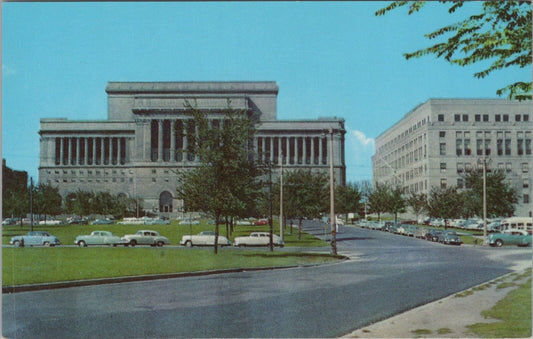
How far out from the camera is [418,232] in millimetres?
47594

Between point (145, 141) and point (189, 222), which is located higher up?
point (145, 141)

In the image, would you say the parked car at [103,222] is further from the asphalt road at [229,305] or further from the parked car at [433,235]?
the parked car at [433,235]

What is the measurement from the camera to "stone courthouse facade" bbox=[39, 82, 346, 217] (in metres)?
21.5

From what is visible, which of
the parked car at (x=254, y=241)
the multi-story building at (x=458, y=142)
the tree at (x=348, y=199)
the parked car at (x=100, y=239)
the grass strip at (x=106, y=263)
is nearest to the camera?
the grass strip at (x=106, y=263)

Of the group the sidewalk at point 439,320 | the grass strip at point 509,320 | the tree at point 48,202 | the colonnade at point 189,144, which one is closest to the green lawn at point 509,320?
the grass strip at point 509,320

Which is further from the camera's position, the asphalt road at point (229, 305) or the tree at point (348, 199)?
the tree at point (348, 199)

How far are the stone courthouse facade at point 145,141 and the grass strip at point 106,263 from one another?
10.4 feet

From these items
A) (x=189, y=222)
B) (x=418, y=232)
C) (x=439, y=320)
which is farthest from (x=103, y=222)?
(x=418, y=232)

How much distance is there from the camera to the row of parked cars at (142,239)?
2572 centimetres

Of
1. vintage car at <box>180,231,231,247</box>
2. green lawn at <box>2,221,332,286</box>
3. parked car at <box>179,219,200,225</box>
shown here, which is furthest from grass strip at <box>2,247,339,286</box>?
vintage car at <box>180,231,231,247</box>

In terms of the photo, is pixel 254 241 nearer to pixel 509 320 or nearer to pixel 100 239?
pixel 100 239

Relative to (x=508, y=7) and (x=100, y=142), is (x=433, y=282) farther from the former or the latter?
(x=100, y=142)

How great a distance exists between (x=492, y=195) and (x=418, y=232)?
16137 mm

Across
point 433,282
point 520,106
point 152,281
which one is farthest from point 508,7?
point 152,281
